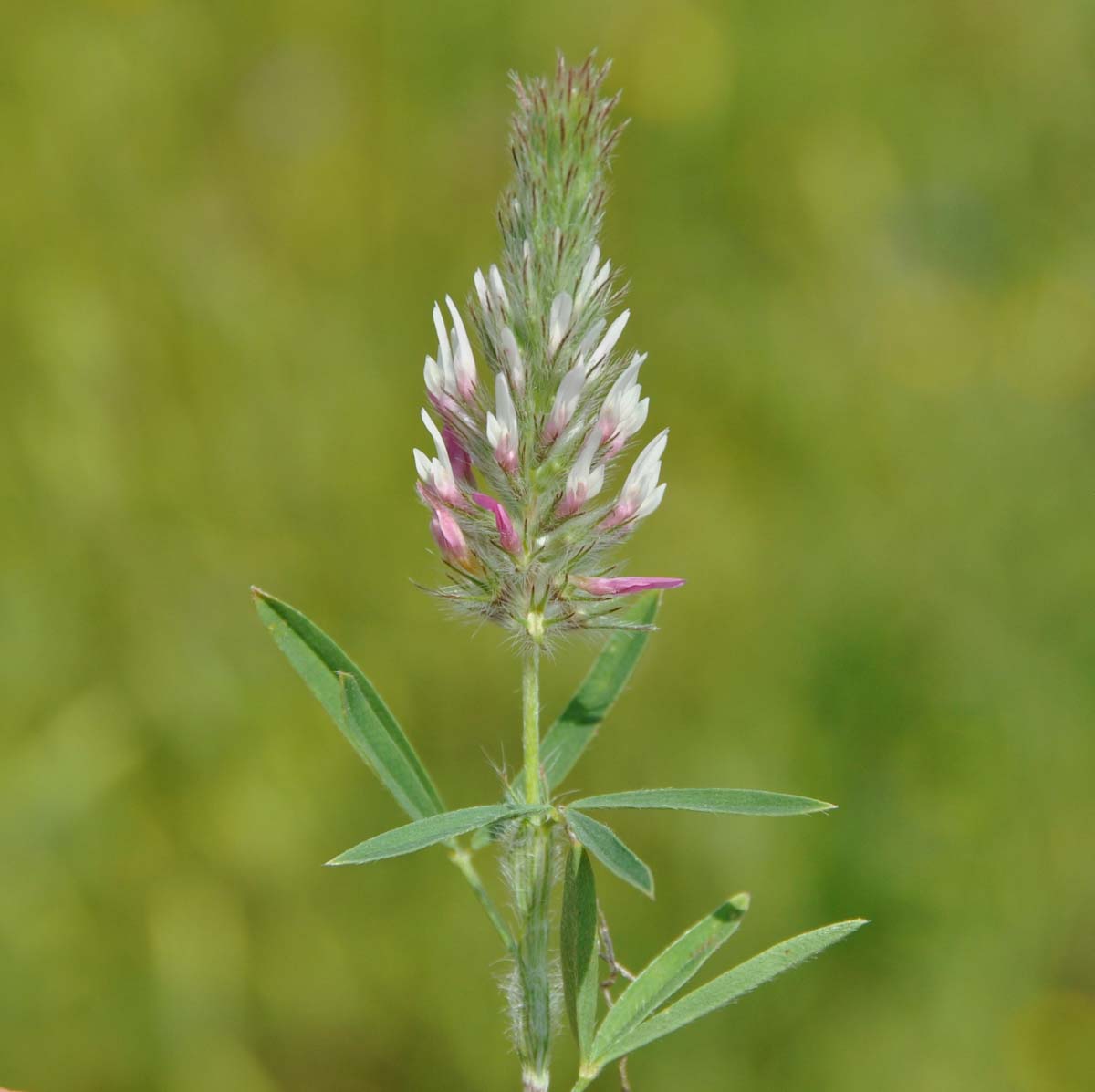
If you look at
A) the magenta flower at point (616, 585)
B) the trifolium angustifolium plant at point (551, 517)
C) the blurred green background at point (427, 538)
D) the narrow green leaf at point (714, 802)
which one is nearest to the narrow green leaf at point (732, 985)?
the trifolium angustifolium plant at point (551, 517)

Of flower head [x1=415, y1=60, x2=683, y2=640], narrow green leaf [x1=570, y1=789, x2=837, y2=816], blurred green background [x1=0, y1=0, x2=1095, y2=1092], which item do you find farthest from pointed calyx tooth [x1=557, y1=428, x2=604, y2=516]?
blurred green background [x1=0, y1=0, x2=1095, y2=1092]

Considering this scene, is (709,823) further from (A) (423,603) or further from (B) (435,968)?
(A) (423,603)

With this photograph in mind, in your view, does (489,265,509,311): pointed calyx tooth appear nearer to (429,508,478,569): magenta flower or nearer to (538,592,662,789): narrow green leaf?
(429,508,478,569): magenta flower

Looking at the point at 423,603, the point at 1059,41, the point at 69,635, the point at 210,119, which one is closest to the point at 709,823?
the point at 423,603

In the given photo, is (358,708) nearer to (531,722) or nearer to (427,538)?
(531,722)

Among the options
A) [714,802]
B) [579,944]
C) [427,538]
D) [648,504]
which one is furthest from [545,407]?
[427,538]

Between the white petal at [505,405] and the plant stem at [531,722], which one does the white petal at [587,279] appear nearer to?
the white petal at [505,405]
